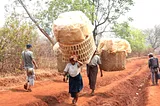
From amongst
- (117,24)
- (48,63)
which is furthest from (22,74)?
(117,24)

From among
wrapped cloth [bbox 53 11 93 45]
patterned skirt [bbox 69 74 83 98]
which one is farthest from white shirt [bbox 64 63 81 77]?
wrapped cloth [bbox 53 11 93 45]

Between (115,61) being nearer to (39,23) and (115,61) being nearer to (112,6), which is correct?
(39,23)

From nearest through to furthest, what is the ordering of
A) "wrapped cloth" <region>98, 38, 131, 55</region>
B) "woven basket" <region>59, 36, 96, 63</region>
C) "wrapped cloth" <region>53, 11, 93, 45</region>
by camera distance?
"wrapped cloth" <region>53, 11, 93, 45</region> < "woven basket" <region>59, 36, 96, 63</region> < "wrapped cloth" <region>98, 38, 131, 55</region>

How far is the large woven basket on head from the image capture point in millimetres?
9609

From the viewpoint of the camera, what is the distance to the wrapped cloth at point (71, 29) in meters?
6.71

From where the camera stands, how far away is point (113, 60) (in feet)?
31.5

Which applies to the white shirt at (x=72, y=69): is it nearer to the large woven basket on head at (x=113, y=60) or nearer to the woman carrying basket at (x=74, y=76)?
the woman carrying basket at (x=74, y=76)

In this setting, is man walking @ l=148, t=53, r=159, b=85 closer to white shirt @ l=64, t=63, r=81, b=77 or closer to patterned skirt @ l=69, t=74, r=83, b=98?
patterned skirt @ l=69, t=74, r=83, b=98

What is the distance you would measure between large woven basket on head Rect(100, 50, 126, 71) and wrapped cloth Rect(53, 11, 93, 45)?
9.13 ft

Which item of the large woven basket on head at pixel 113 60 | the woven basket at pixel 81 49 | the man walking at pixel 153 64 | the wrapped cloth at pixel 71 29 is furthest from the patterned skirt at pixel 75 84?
the man walking at pixel 153 64

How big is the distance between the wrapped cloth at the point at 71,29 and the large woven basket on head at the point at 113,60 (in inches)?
110

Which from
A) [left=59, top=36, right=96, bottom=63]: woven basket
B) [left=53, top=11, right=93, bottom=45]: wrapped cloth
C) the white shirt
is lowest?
the white shirt

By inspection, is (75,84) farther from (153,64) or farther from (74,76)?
(153,64)

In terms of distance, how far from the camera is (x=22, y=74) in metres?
13.7
